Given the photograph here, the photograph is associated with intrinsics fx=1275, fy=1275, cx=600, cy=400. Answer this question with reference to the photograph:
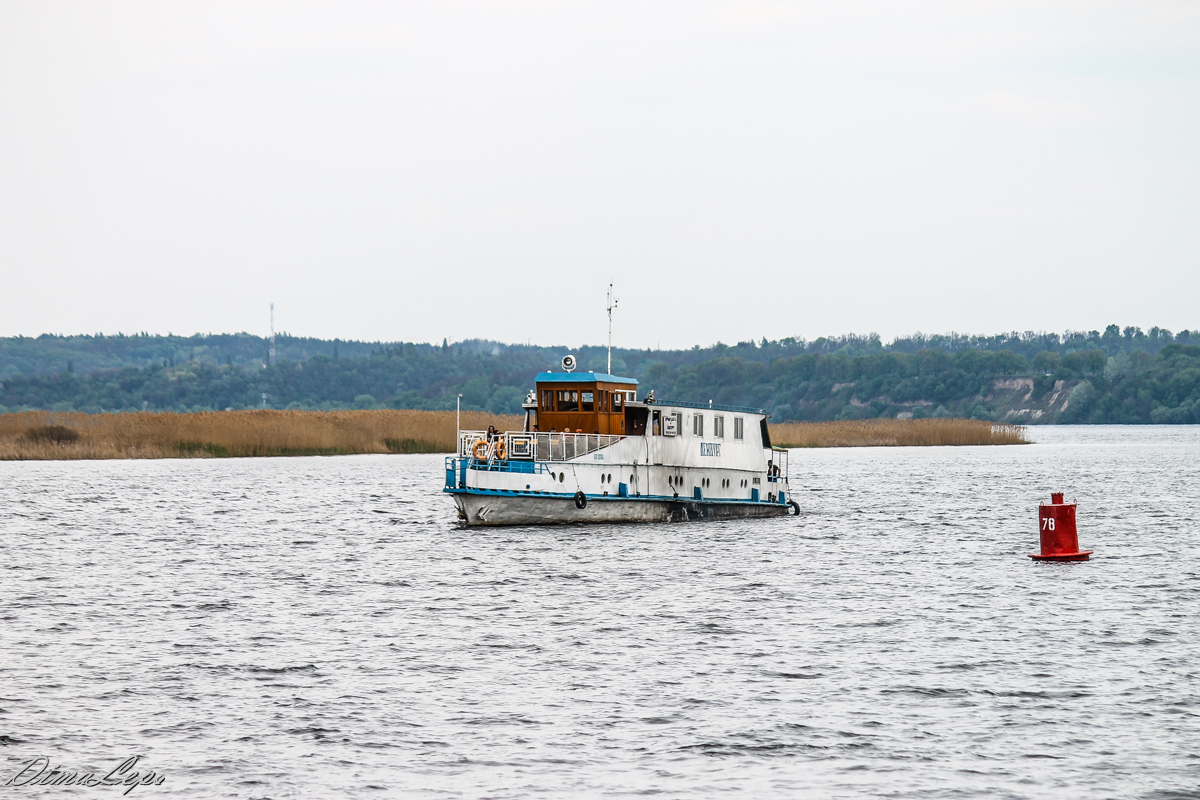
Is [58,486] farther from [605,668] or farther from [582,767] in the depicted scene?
[582,767]

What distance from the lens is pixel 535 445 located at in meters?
45.1

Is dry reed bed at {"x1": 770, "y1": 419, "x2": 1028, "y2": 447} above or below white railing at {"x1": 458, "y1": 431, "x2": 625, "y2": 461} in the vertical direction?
above

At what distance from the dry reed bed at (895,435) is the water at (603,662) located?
242ft

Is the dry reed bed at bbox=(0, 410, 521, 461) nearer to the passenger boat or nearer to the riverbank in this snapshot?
the riverbank

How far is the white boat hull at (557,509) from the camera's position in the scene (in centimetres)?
4456

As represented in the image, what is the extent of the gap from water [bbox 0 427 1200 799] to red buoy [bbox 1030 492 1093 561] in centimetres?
47

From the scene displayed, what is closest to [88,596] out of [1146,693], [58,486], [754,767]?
[754,767]

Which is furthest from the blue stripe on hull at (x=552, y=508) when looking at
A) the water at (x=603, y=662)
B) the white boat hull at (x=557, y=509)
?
the water at (x=603, y=662)

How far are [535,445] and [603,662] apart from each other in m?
22.8

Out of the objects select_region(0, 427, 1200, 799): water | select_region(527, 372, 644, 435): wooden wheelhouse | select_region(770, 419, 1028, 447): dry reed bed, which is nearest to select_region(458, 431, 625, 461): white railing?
select_region(527, 372, 644, 435): wooden wheelhouse

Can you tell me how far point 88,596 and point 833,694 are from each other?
19635 millimetres

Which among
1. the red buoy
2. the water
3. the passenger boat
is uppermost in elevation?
the passenger boat

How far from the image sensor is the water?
15.9 m

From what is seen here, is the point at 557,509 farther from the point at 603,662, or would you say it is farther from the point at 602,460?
the point at 603,662
